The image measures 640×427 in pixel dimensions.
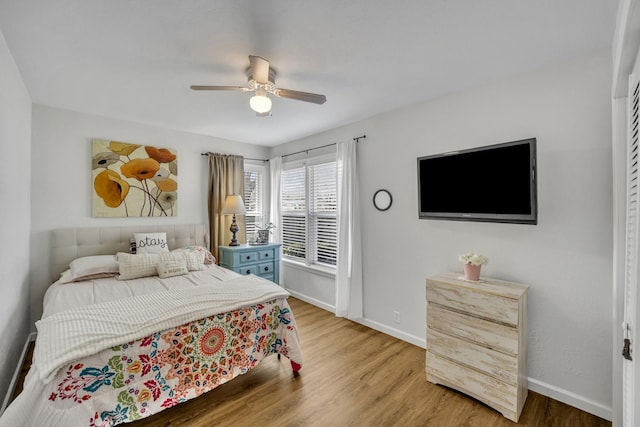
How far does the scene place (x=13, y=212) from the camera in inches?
81.7

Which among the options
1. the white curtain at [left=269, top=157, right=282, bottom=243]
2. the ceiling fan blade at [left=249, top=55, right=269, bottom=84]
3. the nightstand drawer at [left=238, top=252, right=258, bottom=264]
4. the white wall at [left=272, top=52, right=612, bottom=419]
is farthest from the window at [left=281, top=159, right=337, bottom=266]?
the ceiling fan blade at [left=249, top=55, right=269, bottom=84]

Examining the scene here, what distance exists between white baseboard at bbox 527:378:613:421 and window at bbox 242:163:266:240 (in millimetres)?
3921

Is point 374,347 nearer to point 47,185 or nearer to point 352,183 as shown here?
point 352,183

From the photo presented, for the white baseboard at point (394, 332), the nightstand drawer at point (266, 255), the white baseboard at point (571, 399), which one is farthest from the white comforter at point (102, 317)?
the white baseboard at point (571, 399)

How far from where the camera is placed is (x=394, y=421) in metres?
1.85

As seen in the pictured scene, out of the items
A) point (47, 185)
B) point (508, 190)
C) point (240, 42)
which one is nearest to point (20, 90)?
point (47, 185)

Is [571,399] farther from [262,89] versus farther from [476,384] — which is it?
[262,89]

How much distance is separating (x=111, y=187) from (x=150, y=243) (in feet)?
2.66

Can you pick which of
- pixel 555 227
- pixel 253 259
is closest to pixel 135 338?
pixel 253 259

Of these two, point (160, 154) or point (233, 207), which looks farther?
point (233, 207)

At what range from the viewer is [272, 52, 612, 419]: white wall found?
6.13 ft

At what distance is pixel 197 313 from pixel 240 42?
6.12ft

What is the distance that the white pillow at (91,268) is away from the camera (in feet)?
8.77

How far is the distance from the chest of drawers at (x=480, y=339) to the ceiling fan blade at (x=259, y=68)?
205 centimetres
